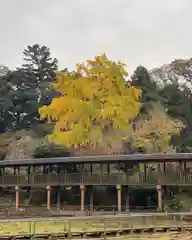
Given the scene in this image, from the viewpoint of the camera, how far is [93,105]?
49.2m

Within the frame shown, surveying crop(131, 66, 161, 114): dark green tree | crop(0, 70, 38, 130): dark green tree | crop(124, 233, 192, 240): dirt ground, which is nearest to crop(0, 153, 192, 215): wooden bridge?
crop(124, 233, 192, 240): dirt ground

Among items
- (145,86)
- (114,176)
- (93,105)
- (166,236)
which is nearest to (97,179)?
(114,176)

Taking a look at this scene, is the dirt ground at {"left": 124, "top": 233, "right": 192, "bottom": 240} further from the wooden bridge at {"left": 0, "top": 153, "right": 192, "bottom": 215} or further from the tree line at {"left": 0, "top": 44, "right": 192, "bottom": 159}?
the tree line at {"left": 0, "top": 44, "right": 192, "bottom": 159}

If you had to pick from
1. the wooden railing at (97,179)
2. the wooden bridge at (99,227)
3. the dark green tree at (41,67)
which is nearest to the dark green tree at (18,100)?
the dark green tree at (41,67)

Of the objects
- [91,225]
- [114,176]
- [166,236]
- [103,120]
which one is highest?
[103,120]

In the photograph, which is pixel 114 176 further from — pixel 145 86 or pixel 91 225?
pixel 145 86

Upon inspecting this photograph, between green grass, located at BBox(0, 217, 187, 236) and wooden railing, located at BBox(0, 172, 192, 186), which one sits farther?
wooden railing, located at BBox(0, 172, 192, 186)

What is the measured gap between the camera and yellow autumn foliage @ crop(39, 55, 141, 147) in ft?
159

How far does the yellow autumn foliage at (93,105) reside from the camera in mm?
48438

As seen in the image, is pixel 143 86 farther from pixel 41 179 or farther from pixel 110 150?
pixel 41 179

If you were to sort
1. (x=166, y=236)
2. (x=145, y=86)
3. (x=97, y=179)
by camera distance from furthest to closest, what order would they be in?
(x=145, y=86)
(x=97, y=179)
(x=166, y=236)

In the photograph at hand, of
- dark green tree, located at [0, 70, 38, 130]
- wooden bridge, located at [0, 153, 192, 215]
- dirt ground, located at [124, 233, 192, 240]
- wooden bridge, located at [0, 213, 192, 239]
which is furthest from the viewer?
dark green tree, located at [0, 70, 38, 130]

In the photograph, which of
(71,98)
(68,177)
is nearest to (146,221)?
(68,177)

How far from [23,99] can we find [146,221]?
45.0m
